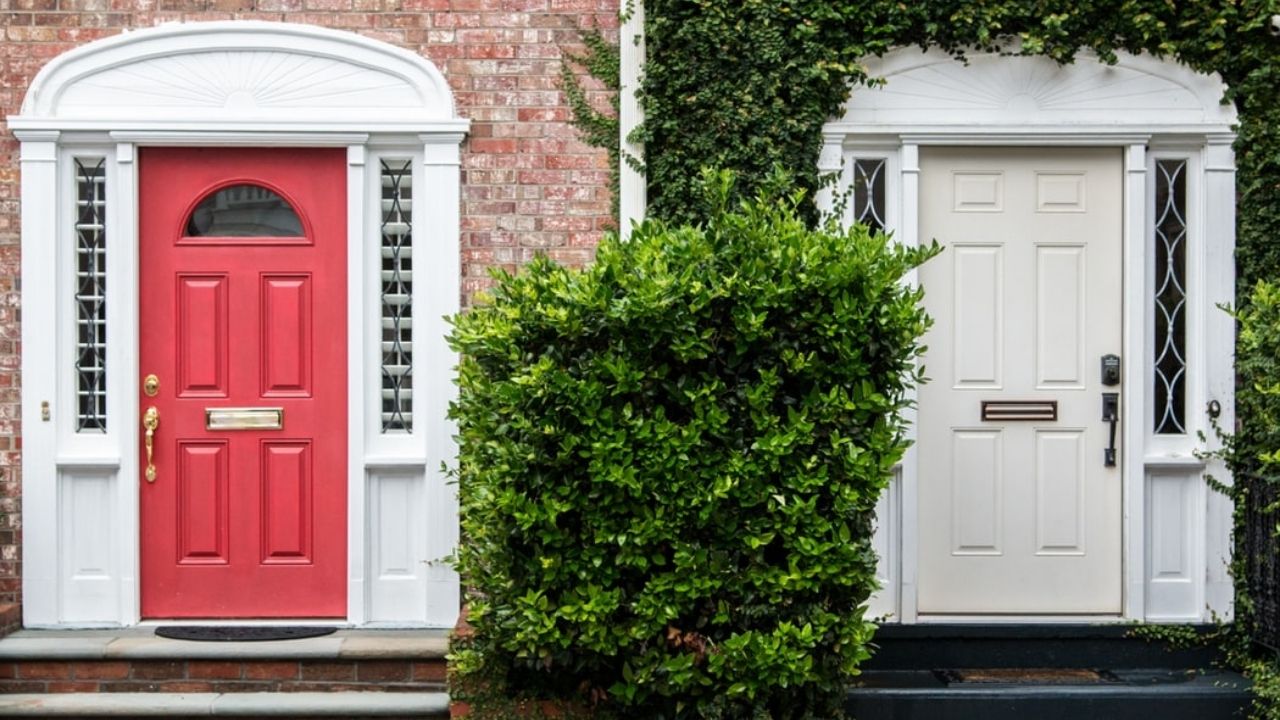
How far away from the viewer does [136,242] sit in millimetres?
6297

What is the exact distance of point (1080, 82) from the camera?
6391mm

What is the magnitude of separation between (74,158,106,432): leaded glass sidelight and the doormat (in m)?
4.10

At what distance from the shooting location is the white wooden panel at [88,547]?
249 inches

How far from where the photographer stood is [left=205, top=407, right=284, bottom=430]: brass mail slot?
6.36 m

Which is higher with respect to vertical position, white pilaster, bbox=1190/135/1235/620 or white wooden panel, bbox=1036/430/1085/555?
white pilaster, bbox=1190/135/1235/620

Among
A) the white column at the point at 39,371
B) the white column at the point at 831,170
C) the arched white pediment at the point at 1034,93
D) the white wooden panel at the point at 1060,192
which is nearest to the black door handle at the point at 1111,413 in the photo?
the white wooden panel at the point at 1060,192

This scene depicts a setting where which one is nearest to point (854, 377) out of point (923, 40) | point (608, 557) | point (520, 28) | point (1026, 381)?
point (608, 557)

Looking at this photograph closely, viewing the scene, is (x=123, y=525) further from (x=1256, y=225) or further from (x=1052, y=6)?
(x=1256, y=225)

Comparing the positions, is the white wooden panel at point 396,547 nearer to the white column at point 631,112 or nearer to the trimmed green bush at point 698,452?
the trimmed green bush at point 698,452

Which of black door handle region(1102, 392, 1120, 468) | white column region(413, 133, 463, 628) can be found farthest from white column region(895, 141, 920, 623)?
white column region(413, 133, 463, 628)

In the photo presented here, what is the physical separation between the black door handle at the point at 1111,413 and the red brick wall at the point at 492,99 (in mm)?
2478

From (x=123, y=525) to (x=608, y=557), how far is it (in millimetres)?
2534

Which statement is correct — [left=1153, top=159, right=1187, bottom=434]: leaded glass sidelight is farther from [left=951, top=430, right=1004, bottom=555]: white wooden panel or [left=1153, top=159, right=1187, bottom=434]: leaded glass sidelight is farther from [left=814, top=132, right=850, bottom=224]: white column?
[left=814, top=132, right=850, bottom=224]: white column

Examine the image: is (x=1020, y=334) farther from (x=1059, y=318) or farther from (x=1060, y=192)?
(x=1060, y=192)
